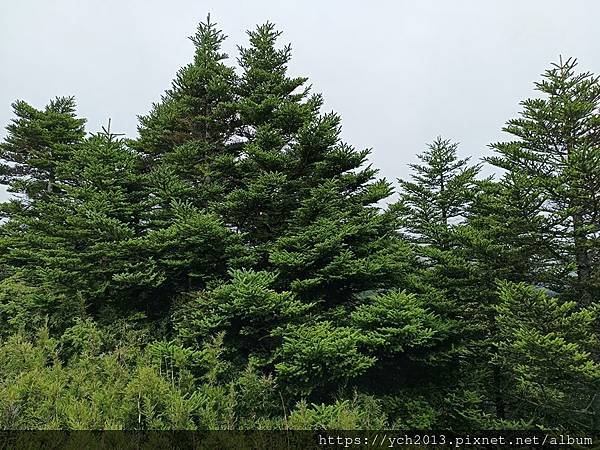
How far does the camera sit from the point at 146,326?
1040 cm

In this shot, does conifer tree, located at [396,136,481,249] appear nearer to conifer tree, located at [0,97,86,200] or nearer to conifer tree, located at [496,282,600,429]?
conifer tree, located at [496,282,600,429]

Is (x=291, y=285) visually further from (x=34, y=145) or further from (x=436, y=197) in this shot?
(x=34, y=145)

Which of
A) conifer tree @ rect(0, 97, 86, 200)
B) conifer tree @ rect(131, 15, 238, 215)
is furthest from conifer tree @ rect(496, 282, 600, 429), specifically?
conifer tree @ rect(0, 97, 86, 200)

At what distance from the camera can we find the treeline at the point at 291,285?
7.41 meters

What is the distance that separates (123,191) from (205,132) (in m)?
3.40

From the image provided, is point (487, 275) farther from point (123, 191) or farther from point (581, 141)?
point (123, 191)

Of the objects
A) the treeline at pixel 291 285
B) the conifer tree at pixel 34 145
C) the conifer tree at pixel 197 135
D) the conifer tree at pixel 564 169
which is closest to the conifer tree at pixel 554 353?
the treeline at pixel 291 285

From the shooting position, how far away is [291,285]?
9328mm

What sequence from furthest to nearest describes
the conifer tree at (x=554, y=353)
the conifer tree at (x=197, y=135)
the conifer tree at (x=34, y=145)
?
the conifer tree at (x=34, y=145)
the conifer tree at (x=197, y=135)
the conifer tree at (x=554, y=353)

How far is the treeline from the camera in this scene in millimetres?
7410

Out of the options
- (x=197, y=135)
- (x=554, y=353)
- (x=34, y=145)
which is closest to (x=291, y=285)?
(x=554, y=353)

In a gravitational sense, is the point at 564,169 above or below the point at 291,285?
above

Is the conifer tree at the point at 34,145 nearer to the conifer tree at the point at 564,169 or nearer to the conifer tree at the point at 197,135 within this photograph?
the conifer tree at the point at 197,135

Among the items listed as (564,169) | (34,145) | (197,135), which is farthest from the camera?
(34,145)
